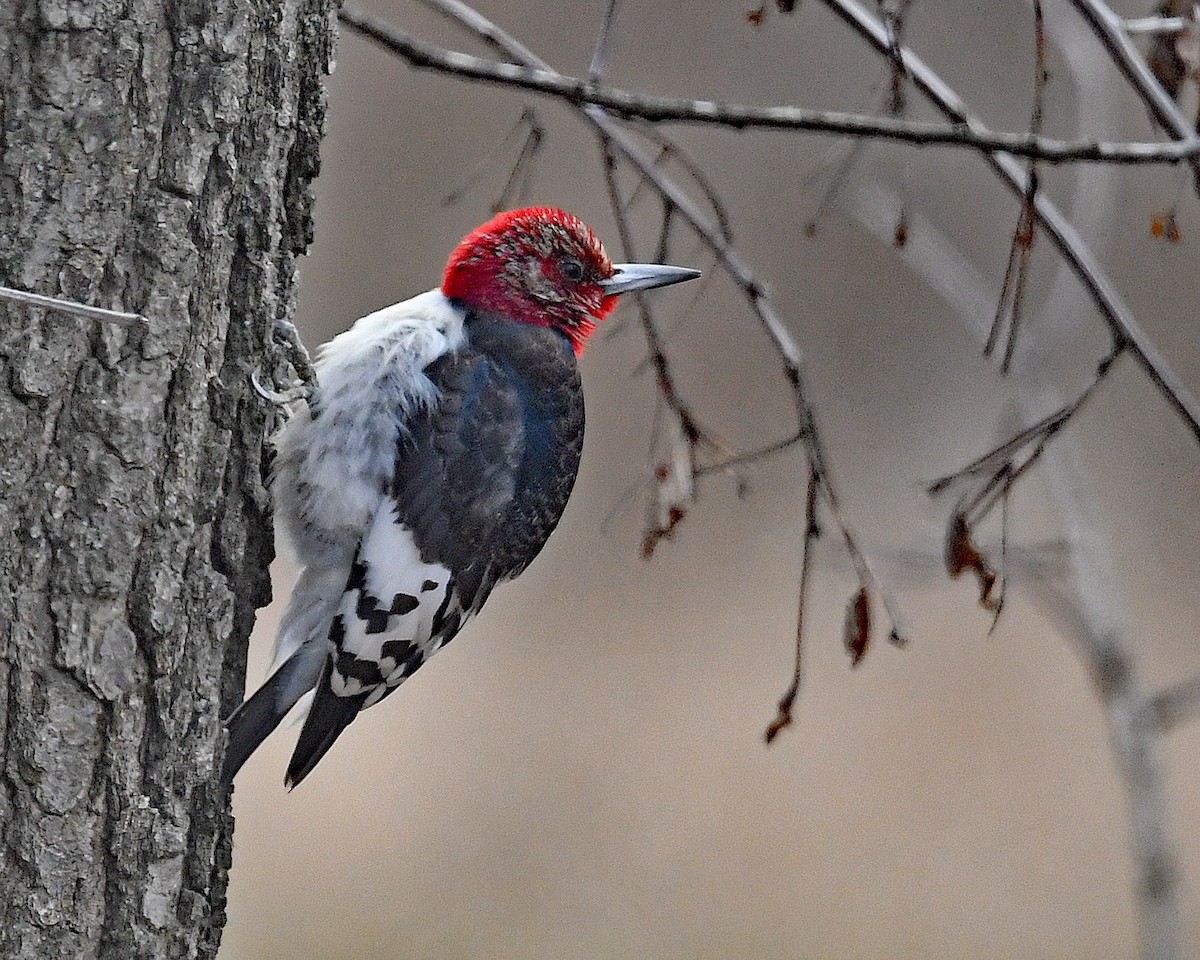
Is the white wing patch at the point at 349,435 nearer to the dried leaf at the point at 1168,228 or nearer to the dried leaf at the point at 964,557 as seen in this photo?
the dried leaf at the point at 964,557

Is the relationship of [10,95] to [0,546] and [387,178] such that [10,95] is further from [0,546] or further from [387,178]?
[387,178]

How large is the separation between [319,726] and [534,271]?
3.23 feet

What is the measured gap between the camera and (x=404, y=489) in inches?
97.0

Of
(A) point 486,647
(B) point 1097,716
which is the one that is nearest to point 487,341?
(A) point 486,647

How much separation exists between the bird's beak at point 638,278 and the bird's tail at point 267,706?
3.01 ft

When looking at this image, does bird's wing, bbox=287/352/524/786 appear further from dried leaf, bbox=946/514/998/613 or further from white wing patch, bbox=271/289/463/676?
dried leaf, bbox=946/514/998/613

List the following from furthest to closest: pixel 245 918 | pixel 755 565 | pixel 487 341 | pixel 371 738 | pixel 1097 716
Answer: pixel 755 565 < pixel 1097 716 < pixel 371 738 < pixel 245 918 < pixel 487 341

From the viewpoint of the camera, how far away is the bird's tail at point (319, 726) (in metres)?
2.41

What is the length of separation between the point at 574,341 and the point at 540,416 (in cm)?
39

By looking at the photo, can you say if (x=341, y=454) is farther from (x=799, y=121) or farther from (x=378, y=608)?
(x=799, y=121)

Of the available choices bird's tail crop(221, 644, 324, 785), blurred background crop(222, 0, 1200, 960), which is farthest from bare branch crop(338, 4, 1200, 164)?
blurred background crop(222, 0, 1200, 960)

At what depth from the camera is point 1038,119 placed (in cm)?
188

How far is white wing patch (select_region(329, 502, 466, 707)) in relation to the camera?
8.00 ft

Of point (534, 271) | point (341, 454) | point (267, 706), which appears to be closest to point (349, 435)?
point (341, 454)
